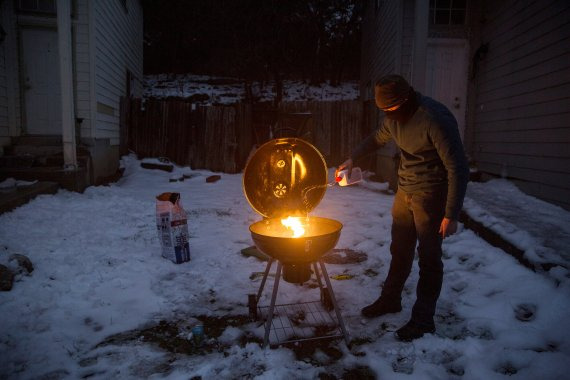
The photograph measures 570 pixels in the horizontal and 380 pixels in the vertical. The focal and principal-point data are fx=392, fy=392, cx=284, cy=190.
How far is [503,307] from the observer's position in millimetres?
3553

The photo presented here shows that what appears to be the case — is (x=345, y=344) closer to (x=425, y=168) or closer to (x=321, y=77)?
(x=425, y=168)

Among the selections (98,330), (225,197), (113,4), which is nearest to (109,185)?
(225,197)

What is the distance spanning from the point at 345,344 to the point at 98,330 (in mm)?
2031

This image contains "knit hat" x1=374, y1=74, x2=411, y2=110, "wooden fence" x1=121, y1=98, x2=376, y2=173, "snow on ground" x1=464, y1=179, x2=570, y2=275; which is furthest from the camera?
"wooden fence" x1=121, y1=98, x2=376, y2=173

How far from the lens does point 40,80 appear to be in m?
9.79

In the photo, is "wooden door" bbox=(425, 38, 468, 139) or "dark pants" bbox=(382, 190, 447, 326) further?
"wooden door" bbox=(425, 38, 468, 139)

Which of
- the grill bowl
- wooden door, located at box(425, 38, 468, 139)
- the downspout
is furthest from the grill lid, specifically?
wooden door, located at box(425, 38, 468, 139)

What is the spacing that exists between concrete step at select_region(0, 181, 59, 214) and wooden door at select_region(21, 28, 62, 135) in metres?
2.78

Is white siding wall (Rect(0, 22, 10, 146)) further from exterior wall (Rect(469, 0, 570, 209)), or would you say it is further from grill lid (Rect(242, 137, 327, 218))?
exterior wall (Rect(469, 0, 570, 209))

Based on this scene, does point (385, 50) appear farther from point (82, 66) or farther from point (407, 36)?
point (82, 66)

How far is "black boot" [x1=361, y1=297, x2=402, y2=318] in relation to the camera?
3.55m

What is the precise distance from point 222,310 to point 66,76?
21.7ft

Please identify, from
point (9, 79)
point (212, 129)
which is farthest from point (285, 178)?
point (212, 129)

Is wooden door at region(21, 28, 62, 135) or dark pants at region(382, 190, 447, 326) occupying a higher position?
wooden door at region(21, 28, 62, 135)
